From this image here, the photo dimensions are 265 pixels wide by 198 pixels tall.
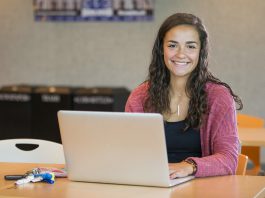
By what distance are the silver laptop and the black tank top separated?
477mm

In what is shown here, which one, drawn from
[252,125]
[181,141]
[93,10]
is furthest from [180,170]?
[93,10]

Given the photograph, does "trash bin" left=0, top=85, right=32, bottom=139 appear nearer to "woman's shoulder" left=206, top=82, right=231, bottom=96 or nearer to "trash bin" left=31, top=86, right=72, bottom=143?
"trash bin" left=31, top=86, right=72, bottom=143

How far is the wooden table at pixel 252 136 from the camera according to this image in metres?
4.54

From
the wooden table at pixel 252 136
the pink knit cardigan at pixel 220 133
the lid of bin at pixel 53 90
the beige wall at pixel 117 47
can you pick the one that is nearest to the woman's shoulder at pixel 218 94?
the pink knit cardigan at pixel 220 133

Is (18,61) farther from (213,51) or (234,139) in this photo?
(234,139)

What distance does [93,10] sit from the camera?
789 centimetres

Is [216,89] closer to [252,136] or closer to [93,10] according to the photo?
[252,136]

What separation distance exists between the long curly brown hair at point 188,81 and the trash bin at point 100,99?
4.07 m

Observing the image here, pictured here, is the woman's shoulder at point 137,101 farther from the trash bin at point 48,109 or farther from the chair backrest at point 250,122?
the trash bin at point 48,109

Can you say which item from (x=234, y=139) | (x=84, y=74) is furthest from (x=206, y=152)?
(x=84, y=74)

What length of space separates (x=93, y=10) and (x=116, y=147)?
212 inches

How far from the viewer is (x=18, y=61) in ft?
27.0

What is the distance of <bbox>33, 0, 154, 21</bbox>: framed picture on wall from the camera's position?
770cm

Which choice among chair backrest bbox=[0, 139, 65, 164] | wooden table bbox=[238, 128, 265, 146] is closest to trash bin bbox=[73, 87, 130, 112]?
wooden table bbox=[238, 128, 265, 146]
